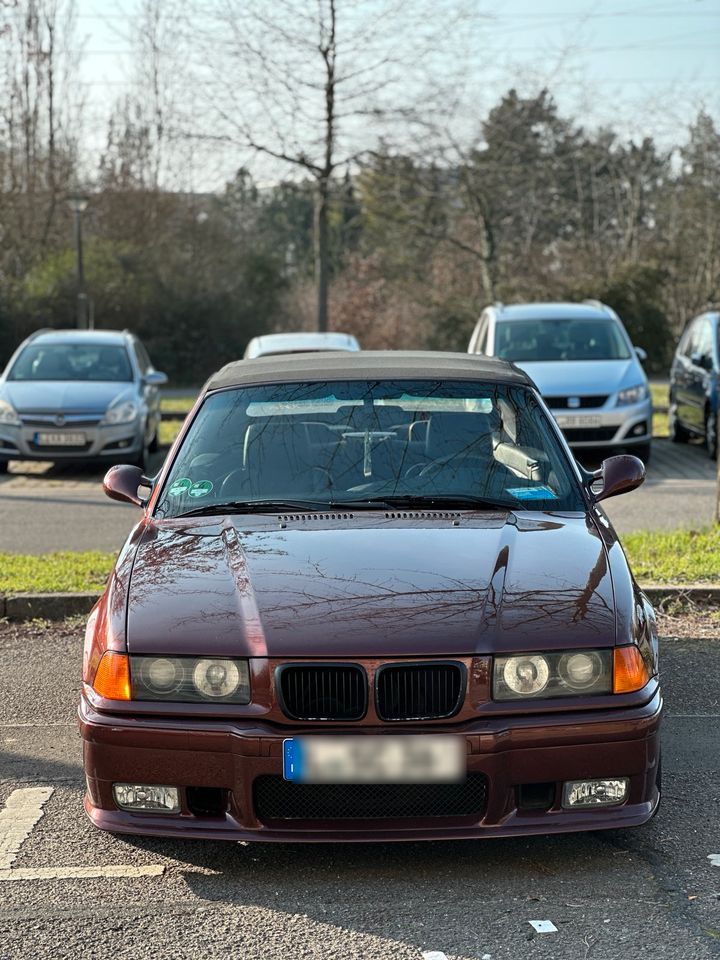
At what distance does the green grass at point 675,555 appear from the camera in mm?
7855

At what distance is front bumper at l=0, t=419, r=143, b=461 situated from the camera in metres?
14.6

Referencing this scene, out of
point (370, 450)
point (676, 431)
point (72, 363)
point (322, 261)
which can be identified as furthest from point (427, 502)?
point (322, 261)

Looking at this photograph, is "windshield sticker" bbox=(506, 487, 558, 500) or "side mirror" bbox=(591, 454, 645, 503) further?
"side mirror" bbox=(591, 454, 645, 503)

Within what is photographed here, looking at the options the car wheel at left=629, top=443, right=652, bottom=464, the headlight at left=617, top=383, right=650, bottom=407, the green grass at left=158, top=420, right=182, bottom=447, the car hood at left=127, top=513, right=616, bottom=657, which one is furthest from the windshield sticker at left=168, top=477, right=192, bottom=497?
the green grass at left=158, top=420, right=182, bottom=447

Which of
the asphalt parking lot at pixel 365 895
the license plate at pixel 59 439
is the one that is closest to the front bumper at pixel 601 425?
the license plate at pixel 59 439

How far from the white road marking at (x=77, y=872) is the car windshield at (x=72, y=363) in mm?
12103

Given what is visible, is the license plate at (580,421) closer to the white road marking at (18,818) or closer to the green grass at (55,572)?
the green grass at (55,572)

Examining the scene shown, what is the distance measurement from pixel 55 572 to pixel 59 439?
21.7ft

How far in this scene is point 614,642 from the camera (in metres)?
3.87

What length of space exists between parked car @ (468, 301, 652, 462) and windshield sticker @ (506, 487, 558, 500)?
30.0 ft

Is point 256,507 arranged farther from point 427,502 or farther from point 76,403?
point 76,403

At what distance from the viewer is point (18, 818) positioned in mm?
4438

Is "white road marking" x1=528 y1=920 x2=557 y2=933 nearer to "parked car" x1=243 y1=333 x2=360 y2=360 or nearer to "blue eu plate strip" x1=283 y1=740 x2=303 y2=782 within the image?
"blue eu plate strip" x1=283 y1=740 x2=303 y2=782

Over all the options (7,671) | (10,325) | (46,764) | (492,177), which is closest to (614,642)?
(46,764)
